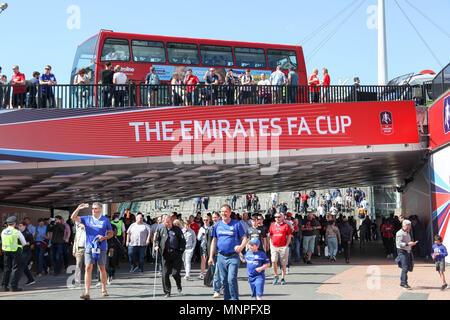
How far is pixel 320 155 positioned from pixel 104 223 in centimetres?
974

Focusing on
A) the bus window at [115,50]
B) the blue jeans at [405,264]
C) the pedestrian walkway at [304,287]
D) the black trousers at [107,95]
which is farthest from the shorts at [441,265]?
the bus window at [115,50]

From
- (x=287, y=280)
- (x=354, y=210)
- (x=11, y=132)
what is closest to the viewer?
(x=287, y=280)

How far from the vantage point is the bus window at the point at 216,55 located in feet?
78.8

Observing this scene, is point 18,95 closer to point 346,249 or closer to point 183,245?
point 183,245

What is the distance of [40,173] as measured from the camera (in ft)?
57.7

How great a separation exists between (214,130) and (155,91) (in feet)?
7.62

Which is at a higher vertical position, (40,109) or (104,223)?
(40,109)

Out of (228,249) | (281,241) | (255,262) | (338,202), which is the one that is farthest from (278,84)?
(338,202)

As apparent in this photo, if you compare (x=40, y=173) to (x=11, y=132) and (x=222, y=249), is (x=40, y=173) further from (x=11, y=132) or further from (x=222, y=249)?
(x=222, y=249)

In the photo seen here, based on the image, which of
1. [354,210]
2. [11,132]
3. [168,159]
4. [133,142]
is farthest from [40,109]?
[354,210]

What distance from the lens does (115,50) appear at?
21969mm

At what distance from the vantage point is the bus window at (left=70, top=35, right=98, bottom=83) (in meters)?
22.0

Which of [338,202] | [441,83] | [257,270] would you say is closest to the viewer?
[257,270]
